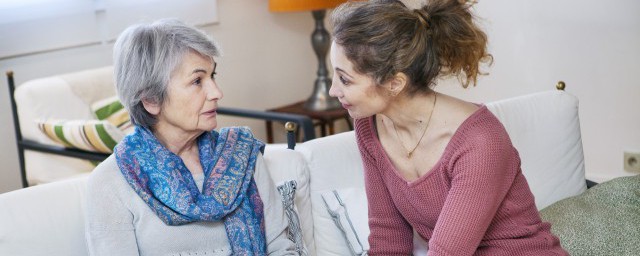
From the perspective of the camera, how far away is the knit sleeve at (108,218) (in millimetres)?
1789

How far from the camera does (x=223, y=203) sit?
1.92 m

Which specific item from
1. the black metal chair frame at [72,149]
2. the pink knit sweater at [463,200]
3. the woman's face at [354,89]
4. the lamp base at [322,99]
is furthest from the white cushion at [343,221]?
the lamp base at [322,99]

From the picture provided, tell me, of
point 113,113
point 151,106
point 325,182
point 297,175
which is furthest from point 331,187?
point 113,113

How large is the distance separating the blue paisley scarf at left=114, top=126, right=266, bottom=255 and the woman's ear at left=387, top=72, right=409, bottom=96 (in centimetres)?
38

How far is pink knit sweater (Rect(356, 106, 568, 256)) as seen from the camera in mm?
1764

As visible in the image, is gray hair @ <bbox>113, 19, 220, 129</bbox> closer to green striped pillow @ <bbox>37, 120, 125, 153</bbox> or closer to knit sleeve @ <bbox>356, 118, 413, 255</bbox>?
knit sleeve @ <bbox>356, 118, 413, 255</bbox>

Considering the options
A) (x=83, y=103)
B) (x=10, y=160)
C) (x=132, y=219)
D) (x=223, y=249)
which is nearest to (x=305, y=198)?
(x=223, y=249)

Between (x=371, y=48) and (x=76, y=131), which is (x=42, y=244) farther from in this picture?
(x=76, y=131)

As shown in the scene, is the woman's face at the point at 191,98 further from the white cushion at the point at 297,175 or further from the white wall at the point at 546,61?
the white wall at the point at 546,61

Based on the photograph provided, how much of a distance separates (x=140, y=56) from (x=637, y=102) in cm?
256

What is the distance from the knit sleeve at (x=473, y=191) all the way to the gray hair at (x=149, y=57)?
0.59 meters

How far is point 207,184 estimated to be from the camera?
1947 millimetres

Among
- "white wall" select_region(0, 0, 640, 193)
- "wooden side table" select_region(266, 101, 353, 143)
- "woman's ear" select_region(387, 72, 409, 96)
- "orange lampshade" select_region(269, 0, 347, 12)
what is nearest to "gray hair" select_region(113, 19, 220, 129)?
"woman's ear" select_region(387, 72, 409, 96)

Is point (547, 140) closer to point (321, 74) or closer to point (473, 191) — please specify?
point (473, 191)
